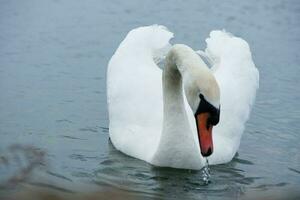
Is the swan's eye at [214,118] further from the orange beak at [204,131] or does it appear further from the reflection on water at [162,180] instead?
the reflection on water at [162,180]

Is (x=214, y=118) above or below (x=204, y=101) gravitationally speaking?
below

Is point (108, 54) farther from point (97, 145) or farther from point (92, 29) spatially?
point (97, 145)

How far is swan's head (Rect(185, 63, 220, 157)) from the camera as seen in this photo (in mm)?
4172

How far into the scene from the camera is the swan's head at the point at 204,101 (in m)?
4.17

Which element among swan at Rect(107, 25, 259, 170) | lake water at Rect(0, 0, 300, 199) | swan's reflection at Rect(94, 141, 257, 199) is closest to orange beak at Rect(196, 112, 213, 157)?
swan at Rect(107, 25, 259, 170)

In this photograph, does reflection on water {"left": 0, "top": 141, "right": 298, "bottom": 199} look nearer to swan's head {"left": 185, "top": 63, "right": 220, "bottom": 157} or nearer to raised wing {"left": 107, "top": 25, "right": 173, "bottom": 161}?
raised wing {"left": 107, "top": 25, "right": 173, "bottom": 161}

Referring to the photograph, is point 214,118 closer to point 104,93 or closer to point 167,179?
point 167,179

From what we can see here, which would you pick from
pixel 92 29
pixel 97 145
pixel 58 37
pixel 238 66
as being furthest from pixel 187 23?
pixel 97 145

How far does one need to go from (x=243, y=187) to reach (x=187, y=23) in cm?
637

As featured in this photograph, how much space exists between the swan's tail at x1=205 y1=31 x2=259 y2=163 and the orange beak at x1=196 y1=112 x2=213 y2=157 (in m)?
1.21

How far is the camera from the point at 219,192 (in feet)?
16.2

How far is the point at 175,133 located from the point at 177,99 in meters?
0.29

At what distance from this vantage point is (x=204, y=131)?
4.29 m

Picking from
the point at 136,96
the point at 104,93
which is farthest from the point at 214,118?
the point at 104,93
